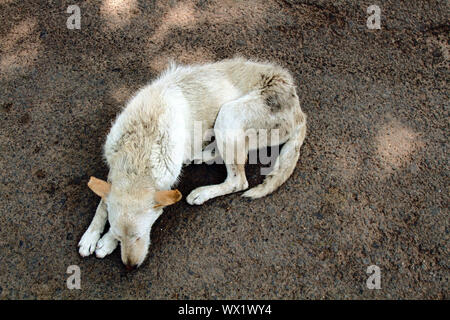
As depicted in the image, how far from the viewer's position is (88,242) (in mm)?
3047

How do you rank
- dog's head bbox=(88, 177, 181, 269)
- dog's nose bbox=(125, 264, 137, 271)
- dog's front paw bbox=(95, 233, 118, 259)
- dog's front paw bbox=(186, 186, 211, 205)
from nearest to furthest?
dog's head bbox=(88, 177, 181, 269) < dog's nose bbox=(125, 264, 137, 271) < dog's front paw bbox=(95, 233, 118, 259) < dog's front paw bbox=(186, 186, 211, 205)

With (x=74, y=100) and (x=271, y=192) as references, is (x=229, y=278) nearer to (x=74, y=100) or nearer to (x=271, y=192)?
(x=271, y=192)

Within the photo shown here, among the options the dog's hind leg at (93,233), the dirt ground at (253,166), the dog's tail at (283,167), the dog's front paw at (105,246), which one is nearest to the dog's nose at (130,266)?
the dirt ground at (253,166)

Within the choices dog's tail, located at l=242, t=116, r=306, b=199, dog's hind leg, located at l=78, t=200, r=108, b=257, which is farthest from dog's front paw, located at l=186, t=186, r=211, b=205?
dog's hind leg, located at l=78, t=200, r=108, b=257

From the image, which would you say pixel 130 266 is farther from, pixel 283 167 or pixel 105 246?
pixel 283 167

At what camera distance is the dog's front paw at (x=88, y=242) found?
302 centimetres

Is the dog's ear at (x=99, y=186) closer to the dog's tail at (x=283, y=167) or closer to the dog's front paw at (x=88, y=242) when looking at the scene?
the dog's front paw at (x=88, y=242)

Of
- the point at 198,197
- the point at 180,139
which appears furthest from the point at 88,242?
the point at 180,139

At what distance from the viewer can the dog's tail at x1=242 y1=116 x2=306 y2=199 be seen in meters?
3.35

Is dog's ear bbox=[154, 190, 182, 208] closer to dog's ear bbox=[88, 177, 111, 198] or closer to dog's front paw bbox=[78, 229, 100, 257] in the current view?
dog's ear bbox=[88, 177, 111, 198]

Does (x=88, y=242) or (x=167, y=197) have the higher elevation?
(x=167, y=197)

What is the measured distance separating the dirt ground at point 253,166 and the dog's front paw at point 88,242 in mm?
75

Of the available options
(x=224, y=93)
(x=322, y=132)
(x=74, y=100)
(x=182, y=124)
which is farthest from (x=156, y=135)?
(x=322, y=132)

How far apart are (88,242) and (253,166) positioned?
1632 millimetres
